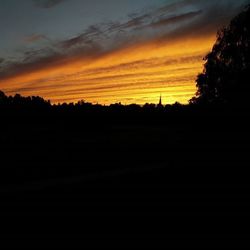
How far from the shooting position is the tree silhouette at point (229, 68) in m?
26.7

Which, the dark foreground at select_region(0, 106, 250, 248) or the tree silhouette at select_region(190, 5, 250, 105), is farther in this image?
the tree silhouette at select_region(190, 5, 250, 105)

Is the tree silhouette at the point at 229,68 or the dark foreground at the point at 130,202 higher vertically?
the tree silhouette at the point at 229,68

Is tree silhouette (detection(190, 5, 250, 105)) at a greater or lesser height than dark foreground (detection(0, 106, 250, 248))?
greater

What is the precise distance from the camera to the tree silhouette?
26656mm

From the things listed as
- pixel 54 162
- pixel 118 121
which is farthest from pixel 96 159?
pixel 118 121

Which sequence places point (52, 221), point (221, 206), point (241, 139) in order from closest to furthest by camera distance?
point (52, 221) → point (221, 206) → point (241, 139)

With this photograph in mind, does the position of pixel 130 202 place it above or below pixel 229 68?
below

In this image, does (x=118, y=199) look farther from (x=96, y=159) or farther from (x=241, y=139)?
(x=241, y=139)

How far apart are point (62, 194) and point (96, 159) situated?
31.2 ft

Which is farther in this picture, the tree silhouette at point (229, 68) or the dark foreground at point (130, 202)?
the tree silhouette at point (229, 68)

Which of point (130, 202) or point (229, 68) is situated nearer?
point (130, 202)

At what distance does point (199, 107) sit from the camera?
1224 inches

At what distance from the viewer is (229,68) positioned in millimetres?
29312

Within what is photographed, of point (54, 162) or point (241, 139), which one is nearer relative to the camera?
point (54, 162)
